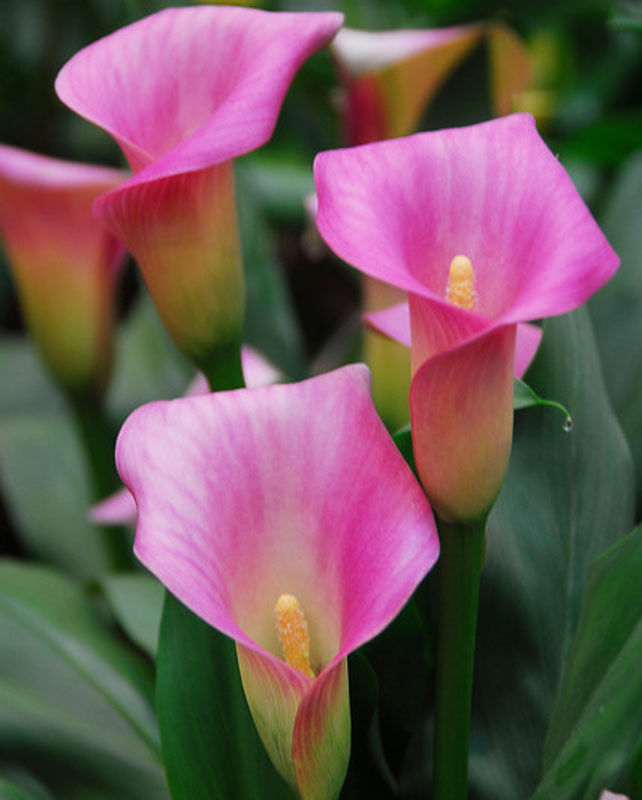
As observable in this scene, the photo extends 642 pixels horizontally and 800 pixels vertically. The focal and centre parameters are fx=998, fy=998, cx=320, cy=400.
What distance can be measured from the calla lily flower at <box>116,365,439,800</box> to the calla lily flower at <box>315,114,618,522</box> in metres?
0.02

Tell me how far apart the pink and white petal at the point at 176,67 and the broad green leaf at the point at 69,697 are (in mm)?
262

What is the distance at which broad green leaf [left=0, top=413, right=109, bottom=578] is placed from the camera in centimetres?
69

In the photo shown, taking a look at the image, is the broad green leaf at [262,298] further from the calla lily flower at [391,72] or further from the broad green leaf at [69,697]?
the broad green leaf at [69,697]

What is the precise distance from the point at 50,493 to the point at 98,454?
0.41 ft

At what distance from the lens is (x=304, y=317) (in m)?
1.11

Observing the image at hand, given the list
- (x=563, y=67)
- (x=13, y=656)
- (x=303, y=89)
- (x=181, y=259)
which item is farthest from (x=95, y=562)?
(x=563, y=67)

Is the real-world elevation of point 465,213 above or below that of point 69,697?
above

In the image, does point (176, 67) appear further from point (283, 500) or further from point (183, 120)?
point (283, 500)

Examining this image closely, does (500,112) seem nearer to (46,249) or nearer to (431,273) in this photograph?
(46,249)

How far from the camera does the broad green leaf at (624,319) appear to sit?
563 millimetres

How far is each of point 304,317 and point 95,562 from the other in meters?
0.48

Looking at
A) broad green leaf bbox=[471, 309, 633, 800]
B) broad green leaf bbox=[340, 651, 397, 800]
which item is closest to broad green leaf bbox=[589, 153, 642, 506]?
broad green leaf bbox=[471, 309, 633, 800]

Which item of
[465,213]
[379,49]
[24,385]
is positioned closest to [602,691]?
[465,213]

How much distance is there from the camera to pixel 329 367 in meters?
0.76
